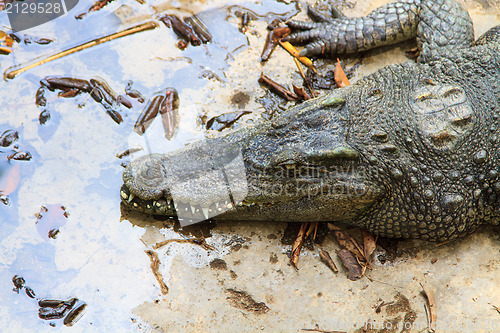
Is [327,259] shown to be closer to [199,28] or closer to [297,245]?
[297,245]

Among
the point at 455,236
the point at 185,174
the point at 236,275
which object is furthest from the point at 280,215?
the point at 455,236

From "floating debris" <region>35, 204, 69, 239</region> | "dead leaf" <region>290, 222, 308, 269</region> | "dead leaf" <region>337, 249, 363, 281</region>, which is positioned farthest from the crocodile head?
"floating debris" <region>35, 204, 69, 239</region>

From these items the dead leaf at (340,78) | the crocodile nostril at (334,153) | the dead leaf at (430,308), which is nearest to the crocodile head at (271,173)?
the crocodile nostril at (334,153)

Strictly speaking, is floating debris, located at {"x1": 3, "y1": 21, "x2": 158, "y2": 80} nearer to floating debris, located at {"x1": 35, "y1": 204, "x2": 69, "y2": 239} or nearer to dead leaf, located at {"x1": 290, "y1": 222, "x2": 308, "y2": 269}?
floating debris, located at {"x1": 35, "y1": 204, "x2": 69, "y2": 239}

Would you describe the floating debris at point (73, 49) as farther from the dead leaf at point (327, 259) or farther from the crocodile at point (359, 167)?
the dead leaf at point (327, 259)

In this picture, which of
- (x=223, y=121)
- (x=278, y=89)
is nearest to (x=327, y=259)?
(x=223, y=121)

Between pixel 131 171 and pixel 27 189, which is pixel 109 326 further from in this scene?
pixel 27 189
